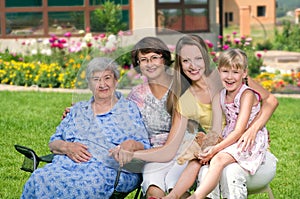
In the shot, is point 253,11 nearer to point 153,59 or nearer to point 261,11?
point 261,11

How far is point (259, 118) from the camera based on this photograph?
4398 millimetres

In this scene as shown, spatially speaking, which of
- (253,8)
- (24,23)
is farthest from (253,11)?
(24,23)

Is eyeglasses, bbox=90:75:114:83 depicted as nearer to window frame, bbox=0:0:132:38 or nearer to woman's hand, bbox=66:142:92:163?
woman's hand, bbox=66:142:92:163

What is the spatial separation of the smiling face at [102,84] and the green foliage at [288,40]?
15147 mm

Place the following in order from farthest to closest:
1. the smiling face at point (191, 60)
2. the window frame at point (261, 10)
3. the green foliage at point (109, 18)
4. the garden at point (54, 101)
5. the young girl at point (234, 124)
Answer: the window frame at point (261, 10), the green foliage at point (109, 18), the garden at point (54, 101), the smiling face at point (191, 60), the young girl at point (234, 124)

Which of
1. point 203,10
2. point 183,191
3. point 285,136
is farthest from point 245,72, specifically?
point 203,10

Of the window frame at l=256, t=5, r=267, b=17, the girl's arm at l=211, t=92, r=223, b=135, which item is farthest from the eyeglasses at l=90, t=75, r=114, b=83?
the window frame at l=256, t=5, r=267, b=17

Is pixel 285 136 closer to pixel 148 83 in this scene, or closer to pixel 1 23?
pixel 148 83

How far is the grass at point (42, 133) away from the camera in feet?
19.3

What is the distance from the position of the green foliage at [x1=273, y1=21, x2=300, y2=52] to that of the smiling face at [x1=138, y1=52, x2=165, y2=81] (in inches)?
598

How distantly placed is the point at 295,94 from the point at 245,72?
261 inches

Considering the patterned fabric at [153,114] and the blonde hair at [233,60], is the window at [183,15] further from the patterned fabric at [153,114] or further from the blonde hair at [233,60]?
the blonde hair at [233,60]

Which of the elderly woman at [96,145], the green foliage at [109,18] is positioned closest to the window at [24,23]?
the green foliage at [109,18]

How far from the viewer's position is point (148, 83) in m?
4.41
